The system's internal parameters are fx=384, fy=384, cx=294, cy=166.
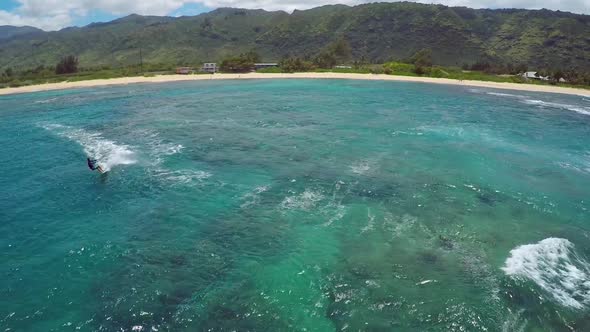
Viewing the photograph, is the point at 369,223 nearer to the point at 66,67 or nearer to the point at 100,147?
the point at 100,147

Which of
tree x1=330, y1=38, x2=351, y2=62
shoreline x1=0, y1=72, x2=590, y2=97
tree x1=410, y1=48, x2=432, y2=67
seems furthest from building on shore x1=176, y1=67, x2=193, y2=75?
tree x1=410, y1=48, x2=432, y2=67

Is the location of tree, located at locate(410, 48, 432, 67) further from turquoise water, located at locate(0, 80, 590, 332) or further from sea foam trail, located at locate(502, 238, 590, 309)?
sea foam trail, located at locate(502, 238, 590, 309)

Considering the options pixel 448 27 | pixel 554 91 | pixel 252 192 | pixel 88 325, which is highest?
pixel 448 27

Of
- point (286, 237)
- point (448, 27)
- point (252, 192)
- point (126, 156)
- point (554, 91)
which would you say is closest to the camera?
point (286, 237)

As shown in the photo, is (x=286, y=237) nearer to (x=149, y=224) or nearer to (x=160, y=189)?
(x=149, y=224)

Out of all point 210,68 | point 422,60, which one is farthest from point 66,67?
point 422,60

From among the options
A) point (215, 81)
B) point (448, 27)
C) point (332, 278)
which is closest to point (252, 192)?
point (332, 278)
